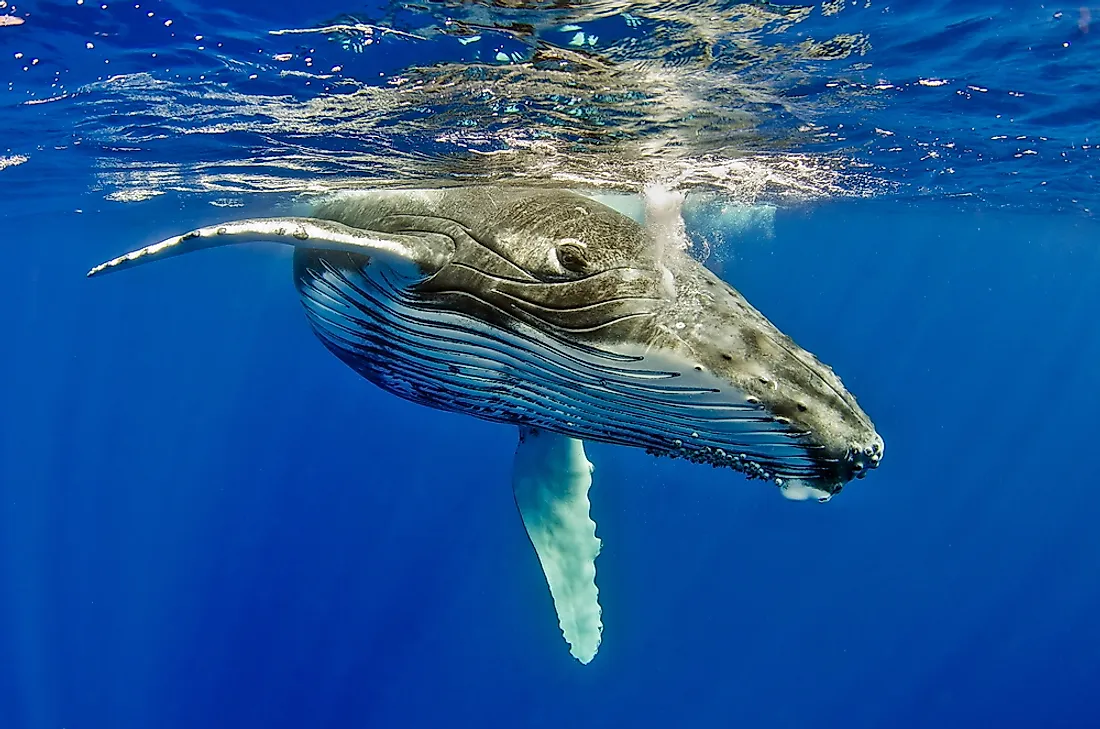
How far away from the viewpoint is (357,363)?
4449 mm

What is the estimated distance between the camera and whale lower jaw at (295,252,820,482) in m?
2.44

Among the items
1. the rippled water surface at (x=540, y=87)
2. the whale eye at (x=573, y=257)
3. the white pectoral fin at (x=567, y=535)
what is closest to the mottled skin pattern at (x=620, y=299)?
the whale eye at (x=573, y=257)

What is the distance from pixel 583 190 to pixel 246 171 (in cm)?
665

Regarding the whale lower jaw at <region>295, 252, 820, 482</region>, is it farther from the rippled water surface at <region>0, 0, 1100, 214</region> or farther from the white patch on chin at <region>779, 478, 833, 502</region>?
the rippled water surface at <region>0, 0, 1100, 214</region>

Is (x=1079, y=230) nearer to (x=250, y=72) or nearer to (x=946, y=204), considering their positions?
(x=946, y=204)

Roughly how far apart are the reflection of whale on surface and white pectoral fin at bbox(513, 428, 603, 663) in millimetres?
261

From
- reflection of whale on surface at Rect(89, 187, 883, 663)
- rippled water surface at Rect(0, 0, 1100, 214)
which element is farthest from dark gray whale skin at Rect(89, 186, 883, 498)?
Answer: rippled water surface at Rect(0, 0, 1100, 214)

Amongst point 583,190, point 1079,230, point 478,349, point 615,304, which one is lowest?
point 1079,230

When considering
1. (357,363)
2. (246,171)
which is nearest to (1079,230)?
(246,171)

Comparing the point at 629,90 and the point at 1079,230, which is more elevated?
the point at 629,90

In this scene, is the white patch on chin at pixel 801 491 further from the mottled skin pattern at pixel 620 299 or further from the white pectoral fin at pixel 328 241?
the white pectoral fin at pixel 328 241

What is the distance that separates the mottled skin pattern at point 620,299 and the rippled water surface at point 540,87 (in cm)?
287

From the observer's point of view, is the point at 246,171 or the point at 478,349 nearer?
the point at 478,349

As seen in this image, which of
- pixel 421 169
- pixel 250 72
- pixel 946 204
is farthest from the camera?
pixel 946 204
